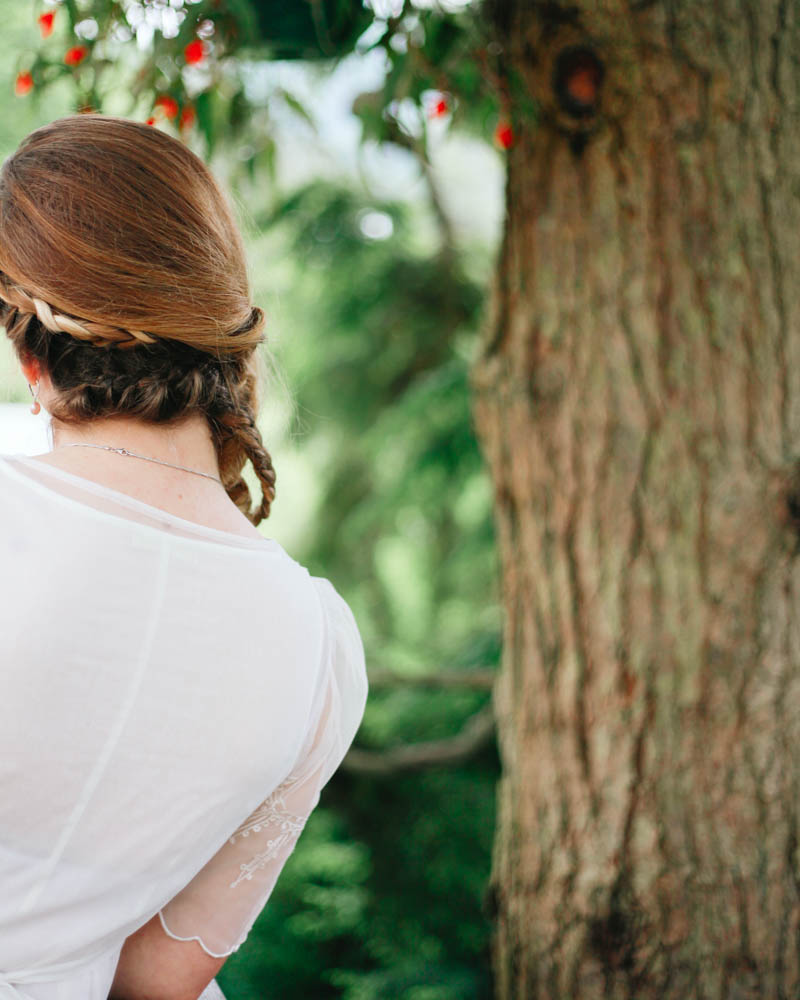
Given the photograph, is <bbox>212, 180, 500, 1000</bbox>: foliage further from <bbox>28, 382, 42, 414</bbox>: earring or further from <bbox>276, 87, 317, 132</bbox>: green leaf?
<bbox>28, 382, 42, 414</bbox>: earring

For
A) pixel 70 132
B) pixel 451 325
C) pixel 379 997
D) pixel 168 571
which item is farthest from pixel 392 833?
pixel 70 132

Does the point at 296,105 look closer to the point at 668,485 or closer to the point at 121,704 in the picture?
the point at 668,485

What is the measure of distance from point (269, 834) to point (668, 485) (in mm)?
938

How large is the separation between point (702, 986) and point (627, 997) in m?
0.13

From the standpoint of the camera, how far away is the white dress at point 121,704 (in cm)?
81

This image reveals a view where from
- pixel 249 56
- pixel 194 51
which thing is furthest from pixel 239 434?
pixel 249 56

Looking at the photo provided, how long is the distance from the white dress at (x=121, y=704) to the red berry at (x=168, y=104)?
2.95 feet

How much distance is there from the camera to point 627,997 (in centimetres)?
155

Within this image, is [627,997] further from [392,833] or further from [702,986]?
[392,833]

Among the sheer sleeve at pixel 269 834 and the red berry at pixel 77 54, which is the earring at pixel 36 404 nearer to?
the sheer sleeve at pixel 269 834

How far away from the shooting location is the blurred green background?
81.4 inches

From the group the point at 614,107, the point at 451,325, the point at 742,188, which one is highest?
the point at 614,107

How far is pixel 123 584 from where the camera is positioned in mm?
829

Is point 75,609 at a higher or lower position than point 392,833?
higher
